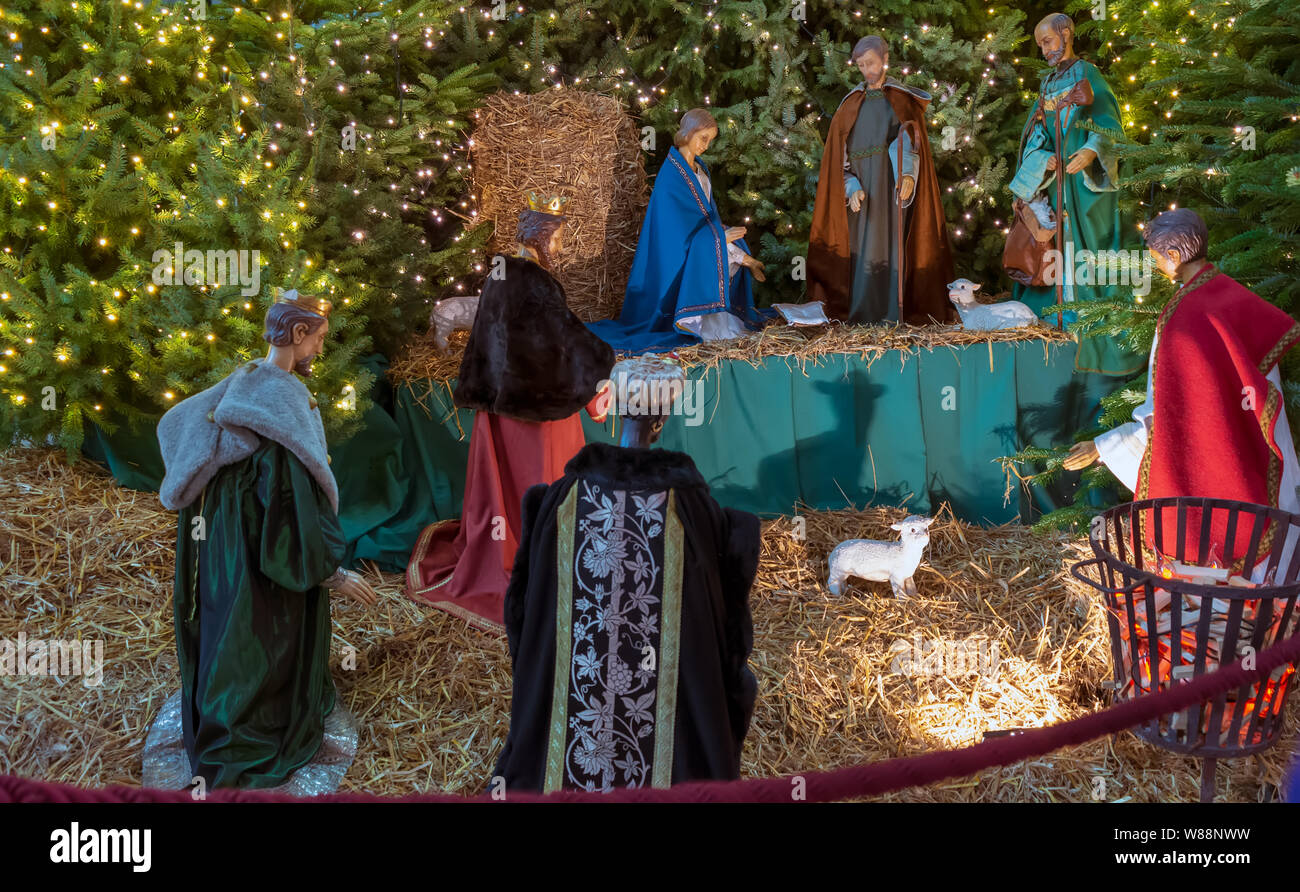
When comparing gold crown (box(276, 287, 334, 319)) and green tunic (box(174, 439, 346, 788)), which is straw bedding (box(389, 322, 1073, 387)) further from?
green tunic (box(174, 439, 346, 788))

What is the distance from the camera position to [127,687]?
446cm

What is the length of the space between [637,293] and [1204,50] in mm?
3322

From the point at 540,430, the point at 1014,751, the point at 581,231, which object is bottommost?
the point at 1014,751

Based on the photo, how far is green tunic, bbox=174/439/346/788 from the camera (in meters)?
3.70

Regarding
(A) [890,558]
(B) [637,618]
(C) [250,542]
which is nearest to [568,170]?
(A) [890,558]

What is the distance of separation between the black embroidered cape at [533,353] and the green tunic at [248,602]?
134 cm

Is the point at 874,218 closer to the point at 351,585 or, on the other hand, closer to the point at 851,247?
the point at 851,247

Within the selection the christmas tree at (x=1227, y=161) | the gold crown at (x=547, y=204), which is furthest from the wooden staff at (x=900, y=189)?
the gold crown at (x=547, y=204)

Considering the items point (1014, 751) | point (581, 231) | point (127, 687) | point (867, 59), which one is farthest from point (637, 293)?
point (1014, 751)

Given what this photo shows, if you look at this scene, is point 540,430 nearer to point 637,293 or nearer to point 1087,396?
point 637,293

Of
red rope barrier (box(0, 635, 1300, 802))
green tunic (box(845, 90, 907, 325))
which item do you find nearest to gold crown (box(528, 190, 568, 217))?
green tunic (box(845, 90, 907, 325))

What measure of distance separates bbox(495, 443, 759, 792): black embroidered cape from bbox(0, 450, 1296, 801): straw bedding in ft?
3.75

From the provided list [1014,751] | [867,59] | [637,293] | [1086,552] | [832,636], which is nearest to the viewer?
[1014,751]

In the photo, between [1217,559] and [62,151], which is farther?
[62,151]
